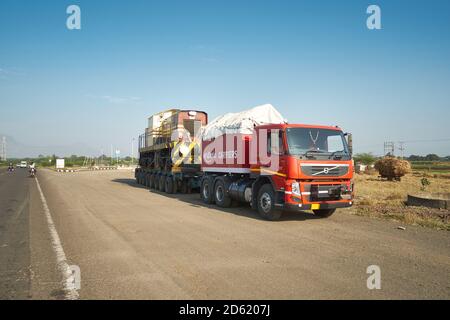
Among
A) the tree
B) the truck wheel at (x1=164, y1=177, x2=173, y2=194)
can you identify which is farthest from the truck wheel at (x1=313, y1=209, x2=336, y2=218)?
the tree

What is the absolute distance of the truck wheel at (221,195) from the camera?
13.0 metres

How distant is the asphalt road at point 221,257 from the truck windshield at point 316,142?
6.31 ft

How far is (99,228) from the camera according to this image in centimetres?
883

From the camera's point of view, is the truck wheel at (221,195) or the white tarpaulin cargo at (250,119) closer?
the white tarpaulin cargo at (250,119)

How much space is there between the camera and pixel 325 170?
979 centimetres

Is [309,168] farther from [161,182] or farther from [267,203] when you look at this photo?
[161,182]

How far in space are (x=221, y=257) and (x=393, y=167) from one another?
23.0 metres

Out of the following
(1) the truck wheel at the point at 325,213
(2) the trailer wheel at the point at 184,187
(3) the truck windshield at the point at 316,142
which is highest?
(3) the truck windshield at the point at 316,142

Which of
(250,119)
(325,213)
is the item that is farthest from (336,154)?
(250,119)

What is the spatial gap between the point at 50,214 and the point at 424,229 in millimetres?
10511

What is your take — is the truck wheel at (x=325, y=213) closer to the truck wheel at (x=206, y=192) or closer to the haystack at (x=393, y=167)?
the truck wheel at (x=206, y=192)

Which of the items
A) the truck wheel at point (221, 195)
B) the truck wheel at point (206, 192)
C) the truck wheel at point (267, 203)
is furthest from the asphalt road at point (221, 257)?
the truck wheel at point (206, 192)

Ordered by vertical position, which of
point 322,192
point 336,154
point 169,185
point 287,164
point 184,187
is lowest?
point 184,187

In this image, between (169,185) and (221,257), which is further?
(169,185)
